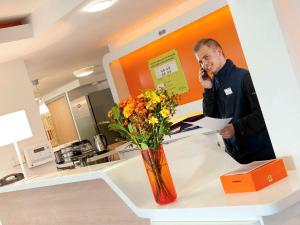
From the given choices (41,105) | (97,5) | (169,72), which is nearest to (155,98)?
(97,5)

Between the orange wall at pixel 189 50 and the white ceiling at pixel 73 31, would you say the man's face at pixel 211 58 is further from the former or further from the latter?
the white ceiling at pixel 73 31

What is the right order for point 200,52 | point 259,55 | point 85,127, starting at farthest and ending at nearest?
point 85,127
point 200,52
point 259,55

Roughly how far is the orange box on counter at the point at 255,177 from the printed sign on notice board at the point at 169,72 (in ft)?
10.7

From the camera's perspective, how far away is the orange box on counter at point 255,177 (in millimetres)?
1944

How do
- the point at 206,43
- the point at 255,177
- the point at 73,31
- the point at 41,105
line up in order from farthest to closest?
1. the point at 41,105
2. the point at 73,31
3. the point at 206,43
4. the point at 255,177

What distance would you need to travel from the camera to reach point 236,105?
4098 mm

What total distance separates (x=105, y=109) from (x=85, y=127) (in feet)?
1.72

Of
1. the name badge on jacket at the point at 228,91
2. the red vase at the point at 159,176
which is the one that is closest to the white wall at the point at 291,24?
the red vase at the point at 159,176

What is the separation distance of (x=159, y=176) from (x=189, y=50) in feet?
10.3

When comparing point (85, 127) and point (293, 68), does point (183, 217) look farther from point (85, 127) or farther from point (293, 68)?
point (85, 127)

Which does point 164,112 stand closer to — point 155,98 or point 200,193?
point 155,98

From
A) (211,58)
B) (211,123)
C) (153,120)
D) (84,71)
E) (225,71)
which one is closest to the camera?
(153,120)

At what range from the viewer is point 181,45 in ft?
17.1

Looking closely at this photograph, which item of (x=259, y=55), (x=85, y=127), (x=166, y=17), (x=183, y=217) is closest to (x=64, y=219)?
(x=183, y=217)
